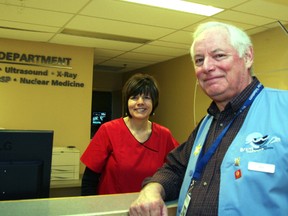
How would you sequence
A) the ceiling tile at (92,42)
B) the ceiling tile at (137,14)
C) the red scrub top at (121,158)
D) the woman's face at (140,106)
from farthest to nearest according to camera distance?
the ceiling tile at (92,42) → the ceiling tile at (137,14) → the woman's face at (140,106) → the red scrub top at (121,158)

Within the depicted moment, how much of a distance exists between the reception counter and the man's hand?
3 cm

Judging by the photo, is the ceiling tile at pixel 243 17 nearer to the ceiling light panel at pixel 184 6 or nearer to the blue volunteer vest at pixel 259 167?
the ceiling light panel at pixel 184 6

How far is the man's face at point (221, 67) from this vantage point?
115cm

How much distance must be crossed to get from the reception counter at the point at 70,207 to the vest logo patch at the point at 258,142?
386mm

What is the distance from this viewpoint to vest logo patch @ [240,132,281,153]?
905 mm

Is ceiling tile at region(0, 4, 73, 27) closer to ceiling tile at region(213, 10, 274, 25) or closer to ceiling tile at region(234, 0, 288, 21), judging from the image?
ceiling tile at region(213, 10, 274, 25)

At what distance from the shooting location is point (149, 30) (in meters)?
3.88

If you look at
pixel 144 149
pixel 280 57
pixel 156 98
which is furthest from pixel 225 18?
pixel 144 149

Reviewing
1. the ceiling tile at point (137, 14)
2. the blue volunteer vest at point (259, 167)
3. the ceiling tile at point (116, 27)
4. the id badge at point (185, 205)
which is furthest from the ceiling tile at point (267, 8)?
the id badge at point (185, 205)

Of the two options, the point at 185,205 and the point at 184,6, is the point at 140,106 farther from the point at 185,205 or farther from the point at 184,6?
the point at 184,6

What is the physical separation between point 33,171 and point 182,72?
4530mm

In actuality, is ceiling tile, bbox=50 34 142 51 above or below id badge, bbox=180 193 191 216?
above

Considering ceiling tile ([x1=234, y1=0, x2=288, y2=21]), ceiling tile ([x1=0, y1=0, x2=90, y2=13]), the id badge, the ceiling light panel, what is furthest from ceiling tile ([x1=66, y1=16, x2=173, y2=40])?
the id badge

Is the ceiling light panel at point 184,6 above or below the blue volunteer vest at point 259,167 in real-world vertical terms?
above
